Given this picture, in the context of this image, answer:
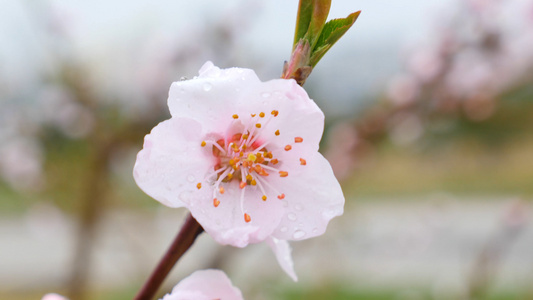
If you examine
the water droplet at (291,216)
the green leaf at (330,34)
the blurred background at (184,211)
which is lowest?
the blurred background at (184,211)

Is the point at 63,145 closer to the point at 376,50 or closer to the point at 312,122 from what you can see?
the point at 376,50

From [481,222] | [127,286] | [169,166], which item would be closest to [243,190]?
[169,166]

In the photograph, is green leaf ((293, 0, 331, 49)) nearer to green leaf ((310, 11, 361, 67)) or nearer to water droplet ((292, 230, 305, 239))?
green leaf ((310, 11, 361, 67))

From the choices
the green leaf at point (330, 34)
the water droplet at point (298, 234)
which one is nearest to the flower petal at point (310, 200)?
the water droplet at point (298, 234)

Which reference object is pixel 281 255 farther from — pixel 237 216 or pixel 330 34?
pixel 330 34

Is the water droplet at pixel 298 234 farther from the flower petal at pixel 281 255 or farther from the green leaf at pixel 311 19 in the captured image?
the green leaf at pixel 311 19

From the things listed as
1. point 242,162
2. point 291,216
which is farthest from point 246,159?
point 291,216

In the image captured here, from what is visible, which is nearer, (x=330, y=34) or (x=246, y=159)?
(x=330, y=34)
